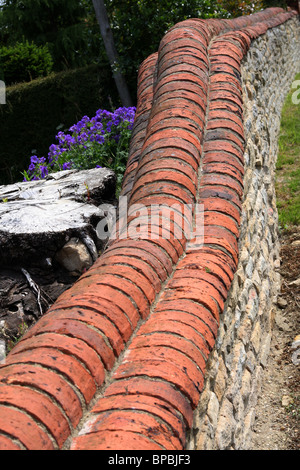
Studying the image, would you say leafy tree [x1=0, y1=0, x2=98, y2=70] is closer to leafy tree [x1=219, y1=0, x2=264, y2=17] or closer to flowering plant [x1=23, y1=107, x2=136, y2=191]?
leafy tree [x1=219, y1=0, x2=264, y2=17]

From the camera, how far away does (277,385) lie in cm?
321

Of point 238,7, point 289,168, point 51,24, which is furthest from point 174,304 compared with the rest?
point 51,24

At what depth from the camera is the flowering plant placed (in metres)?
5.09

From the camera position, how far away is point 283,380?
127 inches

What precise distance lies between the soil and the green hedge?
5133 mm

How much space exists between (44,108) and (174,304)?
7394 millimetres

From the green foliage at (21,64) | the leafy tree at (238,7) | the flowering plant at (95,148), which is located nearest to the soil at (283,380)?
the flowering plant at (95,148)

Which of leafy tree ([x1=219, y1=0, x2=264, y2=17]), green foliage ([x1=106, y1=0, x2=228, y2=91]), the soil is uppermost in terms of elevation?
leafy tree ([x1=219, y1=0, x2=264, y2=17])

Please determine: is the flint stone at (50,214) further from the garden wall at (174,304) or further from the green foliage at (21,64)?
the green foliage at (21,64)

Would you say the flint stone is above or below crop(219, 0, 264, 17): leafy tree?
below

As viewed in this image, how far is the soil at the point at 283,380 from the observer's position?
2.80 m

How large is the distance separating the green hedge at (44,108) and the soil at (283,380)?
513 centimetres

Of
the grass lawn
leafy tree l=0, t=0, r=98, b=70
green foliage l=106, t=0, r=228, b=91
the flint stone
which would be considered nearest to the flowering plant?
the flint stone

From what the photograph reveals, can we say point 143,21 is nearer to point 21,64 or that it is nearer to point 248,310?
point 21,64
